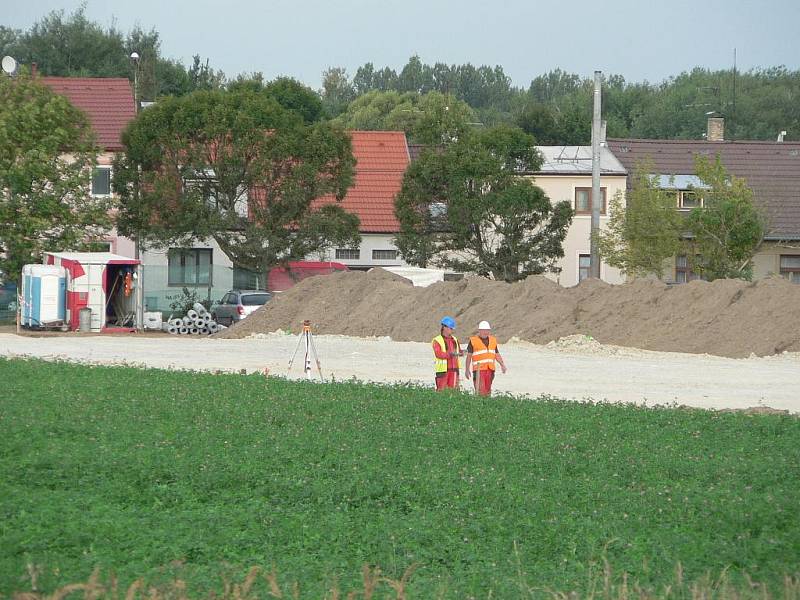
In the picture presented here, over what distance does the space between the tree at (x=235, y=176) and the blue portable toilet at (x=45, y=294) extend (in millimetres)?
7264

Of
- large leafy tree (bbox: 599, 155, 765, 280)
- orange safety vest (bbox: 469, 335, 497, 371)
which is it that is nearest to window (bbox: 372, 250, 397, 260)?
large leafy tree (bbox: 599, 155, 765, 280)

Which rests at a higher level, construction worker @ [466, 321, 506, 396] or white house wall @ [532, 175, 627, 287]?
white house wall @ [532, 175, 627, 287]

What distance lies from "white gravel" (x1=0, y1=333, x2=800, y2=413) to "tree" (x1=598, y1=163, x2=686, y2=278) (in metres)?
11.7

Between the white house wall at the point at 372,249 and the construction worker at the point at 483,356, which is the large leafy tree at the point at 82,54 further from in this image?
the construction worker at the point at 483,356

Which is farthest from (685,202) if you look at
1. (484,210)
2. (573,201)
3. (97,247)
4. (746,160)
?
(97,247)

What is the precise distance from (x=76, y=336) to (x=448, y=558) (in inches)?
1278

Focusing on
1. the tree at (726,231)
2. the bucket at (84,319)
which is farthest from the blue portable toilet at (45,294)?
the tree at (726,231)

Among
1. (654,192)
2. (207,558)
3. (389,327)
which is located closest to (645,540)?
(207,558)

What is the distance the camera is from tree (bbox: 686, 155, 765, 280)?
144ft

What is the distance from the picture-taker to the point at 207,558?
923 centimetres

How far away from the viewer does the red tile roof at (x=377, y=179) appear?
59219 millimetres

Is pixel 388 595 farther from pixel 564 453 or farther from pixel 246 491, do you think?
pixel 564 453

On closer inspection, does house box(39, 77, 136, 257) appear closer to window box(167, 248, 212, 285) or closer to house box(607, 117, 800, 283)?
window box(167, 248, 212, 285)

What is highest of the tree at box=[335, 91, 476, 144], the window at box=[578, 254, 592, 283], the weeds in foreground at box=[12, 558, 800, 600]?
the tree at box=[335, 91, 476, 144]
